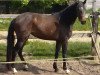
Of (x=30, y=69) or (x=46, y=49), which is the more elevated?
(x=46, y=49)

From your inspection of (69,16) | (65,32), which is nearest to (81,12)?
(69,16)

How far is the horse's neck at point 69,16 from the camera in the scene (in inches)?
332

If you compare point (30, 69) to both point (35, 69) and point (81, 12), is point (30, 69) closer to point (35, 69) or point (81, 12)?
point (35, 69)

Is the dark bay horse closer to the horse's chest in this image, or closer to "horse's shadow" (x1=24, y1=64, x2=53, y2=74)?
the horse's chest

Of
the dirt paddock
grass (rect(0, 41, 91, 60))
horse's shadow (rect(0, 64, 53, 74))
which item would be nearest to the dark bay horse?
horse's shadow (rect(0, 64, 53, 74))

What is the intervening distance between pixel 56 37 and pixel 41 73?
3.02ft

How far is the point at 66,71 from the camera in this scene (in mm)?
8766

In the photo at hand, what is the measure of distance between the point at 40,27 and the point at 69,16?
0.72 metres

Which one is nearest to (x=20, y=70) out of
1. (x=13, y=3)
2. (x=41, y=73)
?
(x=41, y=73)

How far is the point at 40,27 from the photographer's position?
848cm

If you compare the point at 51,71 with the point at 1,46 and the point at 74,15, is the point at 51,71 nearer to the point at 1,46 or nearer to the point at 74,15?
the point at 74,15

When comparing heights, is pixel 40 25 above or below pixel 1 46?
above

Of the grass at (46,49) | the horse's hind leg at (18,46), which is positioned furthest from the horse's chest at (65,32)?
the grass at (46,49)

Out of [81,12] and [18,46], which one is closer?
[81,12]
